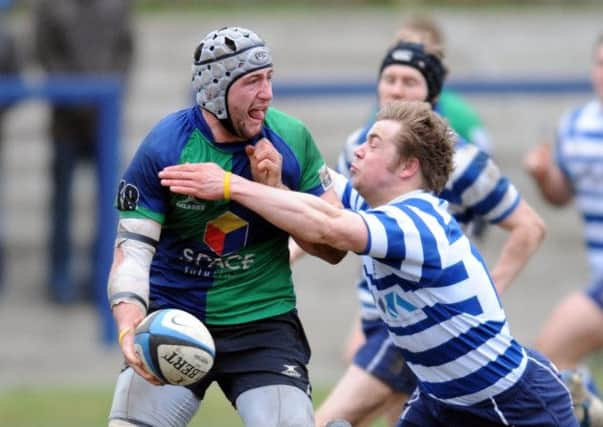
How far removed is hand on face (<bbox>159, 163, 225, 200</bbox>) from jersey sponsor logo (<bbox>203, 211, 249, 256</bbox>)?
0.28 meters

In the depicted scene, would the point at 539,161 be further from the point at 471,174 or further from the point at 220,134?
the point at 220,134

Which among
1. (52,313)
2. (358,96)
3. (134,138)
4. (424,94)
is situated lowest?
(52,313)

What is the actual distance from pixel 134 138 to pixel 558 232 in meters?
3.90

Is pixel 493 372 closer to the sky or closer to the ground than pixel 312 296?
A: closer to the sky

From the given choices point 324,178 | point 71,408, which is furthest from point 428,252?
point 71,408

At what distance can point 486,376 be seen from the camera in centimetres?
594

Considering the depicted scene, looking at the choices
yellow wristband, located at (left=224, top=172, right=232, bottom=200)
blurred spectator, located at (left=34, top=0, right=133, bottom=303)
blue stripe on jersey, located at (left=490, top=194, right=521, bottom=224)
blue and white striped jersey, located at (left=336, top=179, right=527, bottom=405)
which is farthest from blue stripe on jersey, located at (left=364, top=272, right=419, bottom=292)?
blurred spectator, located at (left=34, top=0, right=133, bottom=303)

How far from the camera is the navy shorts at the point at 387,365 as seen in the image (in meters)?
7.38

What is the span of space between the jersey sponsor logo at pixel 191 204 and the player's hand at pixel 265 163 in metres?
0.22

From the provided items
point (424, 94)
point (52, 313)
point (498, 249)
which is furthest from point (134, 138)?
point (424, 94)

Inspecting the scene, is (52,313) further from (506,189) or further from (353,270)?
(506,189)

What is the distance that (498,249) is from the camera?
1377 cm

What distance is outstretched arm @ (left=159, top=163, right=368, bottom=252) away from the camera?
5680 mm

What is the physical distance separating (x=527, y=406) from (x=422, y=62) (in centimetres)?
195
